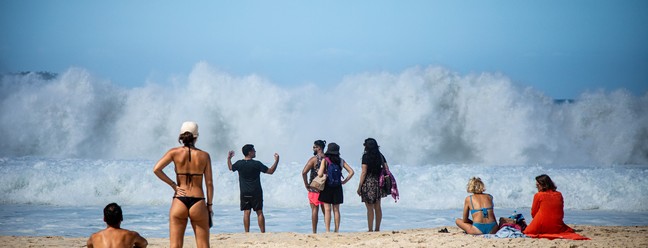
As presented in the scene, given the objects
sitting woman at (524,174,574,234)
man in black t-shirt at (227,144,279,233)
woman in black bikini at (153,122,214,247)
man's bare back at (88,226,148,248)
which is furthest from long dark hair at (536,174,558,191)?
man's bare back at (88,226,148,248)

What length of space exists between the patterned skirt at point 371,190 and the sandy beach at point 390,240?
54 centimetres

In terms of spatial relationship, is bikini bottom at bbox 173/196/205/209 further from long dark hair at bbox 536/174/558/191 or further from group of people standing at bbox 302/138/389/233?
long dark hair at bbox 536/174/558/191

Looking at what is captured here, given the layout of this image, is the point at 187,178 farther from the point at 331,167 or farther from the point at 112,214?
the point at 331,167

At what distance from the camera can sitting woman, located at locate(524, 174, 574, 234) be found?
27.0ft

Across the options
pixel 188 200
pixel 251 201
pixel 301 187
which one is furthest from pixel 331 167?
pixel 301 187

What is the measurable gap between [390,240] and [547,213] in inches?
73.2

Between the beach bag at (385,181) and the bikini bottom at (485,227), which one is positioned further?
the beach bag at (385,181)

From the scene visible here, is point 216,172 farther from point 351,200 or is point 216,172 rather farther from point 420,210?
point 420,210

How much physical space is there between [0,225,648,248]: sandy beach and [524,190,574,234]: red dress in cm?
26

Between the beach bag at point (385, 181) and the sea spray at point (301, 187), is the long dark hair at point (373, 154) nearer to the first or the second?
the beach bag at point (385, 181)

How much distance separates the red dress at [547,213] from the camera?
8.24 metres

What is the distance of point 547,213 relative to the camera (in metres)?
8.25

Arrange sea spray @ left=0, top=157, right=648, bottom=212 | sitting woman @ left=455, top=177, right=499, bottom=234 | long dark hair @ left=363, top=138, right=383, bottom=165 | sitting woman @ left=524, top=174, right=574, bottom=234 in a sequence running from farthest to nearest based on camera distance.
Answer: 1. sea spray @ left=0, top=157, right=648, bottom=212
2. long dark hair @ left=363, top=138, right=383, bottom=165
3. sitting woman @ left=455, top=177, right=499, bottom=234
4. sitting woman @ left=524, top=174, right=574, bottom=234

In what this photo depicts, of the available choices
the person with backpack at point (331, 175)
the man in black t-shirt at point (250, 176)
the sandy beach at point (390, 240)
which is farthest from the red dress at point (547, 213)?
the man in black t-shirt at point (250, 176)
